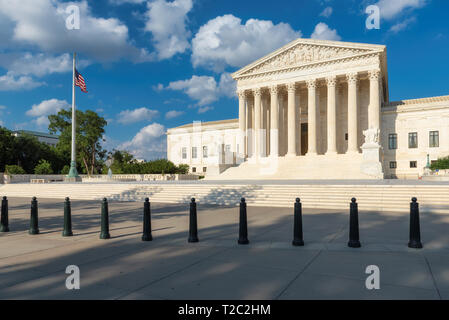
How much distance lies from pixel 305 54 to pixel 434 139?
2107 centimetres

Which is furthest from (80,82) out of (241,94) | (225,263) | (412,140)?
(412,140)

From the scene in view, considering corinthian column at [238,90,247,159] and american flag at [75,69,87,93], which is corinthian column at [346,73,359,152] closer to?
corinthian column at [238,90,247,159]

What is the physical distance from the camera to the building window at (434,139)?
4231 cm

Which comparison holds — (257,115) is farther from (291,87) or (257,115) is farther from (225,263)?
(225,263)

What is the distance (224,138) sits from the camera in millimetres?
59938

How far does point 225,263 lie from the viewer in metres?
5.44

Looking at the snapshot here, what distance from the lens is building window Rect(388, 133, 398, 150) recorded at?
44469 mm

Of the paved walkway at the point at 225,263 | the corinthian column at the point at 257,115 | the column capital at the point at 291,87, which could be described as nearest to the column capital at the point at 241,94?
the corinthian column at the point at 257,115

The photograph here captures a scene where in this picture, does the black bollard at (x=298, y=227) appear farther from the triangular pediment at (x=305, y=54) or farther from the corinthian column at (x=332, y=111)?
the triangular pediment at (x=305, y=54)

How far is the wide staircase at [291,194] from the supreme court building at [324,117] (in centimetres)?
1649

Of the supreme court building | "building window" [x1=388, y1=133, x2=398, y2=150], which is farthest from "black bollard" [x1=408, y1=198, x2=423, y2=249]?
Answer: "building window" [x1=388, y1=133, x2=398, y2=150]

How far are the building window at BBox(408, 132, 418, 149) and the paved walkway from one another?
1574 inches

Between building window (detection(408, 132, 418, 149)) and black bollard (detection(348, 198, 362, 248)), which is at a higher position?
building window (detection(408, 132, 418, 149))
